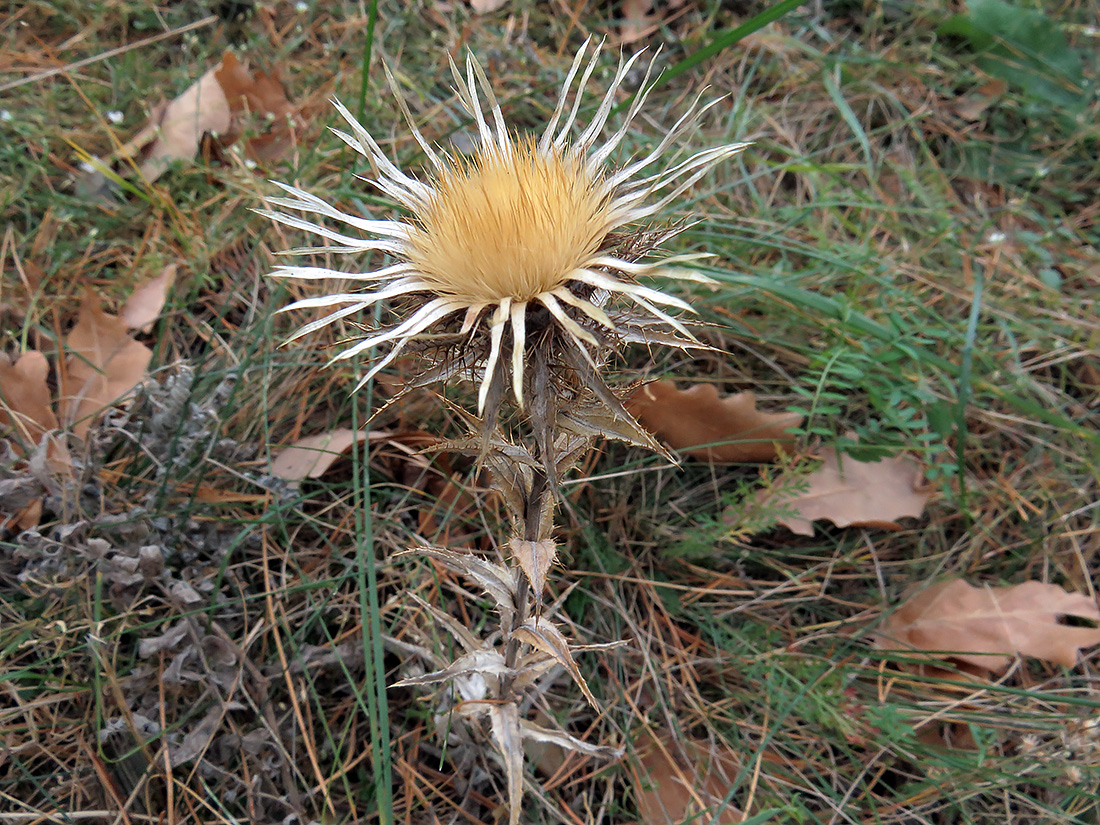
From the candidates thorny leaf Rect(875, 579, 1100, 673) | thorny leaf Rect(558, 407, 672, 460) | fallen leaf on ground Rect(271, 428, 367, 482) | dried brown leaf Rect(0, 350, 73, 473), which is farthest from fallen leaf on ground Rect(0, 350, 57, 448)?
thorny leaf Rect(875, 579, 1100, 673)

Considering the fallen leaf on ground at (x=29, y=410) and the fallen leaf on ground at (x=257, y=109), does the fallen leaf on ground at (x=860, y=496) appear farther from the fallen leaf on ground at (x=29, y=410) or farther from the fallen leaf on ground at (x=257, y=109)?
the fallen leaf on ground at (x=257, y=109)

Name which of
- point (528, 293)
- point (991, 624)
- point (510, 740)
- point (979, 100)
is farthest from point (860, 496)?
point (979, 100)

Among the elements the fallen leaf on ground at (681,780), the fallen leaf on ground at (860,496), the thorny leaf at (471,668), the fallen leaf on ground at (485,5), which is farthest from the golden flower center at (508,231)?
the fallen leaf on ground at (485,5)

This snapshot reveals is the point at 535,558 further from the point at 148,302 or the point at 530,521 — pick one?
the point at 148,302

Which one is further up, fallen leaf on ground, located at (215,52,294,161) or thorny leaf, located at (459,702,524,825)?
fallen leaf on ground, located at (215,52,294,161)

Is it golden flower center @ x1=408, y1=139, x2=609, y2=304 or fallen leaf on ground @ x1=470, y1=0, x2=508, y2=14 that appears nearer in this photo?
golden flower center @ x1=408, y1=139, x2=609, y2=304

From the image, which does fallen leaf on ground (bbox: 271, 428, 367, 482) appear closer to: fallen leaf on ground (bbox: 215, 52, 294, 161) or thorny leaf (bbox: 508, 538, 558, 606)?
thorny leaf (bbox: 508, 538, 558, 606)
